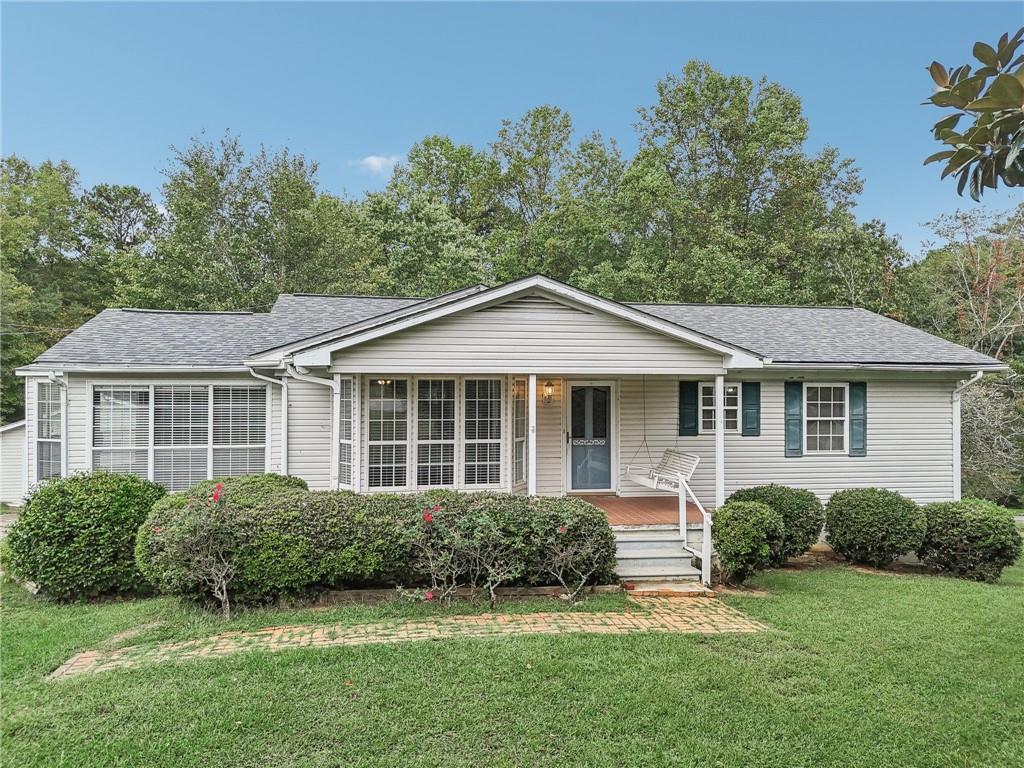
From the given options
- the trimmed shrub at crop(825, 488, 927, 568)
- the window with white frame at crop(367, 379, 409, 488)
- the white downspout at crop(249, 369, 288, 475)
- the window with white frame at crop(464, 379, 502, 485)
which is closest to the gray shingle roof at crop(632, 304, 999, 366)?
the trimmed shrub at crop(825, 488, 927, 568)

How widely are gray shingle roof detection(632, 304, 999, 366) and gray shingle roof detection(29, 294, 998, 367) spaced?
0.06 feet

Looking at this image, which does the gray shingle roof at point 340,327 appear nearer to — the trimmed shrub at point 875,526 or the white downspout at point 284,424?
the white downspout at point 284,424

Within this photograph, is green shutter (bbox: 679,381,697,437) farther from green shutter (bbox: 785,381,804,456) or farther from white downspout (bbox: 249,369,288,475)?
white downspout (bbox: 249,369,288,475)

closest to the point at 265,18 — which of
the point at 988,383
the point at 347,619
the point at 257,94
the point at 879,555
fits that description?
the point at 257,94

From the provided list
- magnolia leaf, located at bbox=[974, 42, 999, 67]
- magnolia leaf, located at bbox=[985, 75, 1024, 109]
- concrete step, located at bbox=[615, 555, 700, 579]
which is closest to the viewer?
magnolia leaf, located at bbox=[985, 75, 1024, 109]

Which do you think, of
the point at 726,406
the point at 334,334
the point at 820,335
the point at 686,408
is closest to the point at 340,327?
the point at 334,334

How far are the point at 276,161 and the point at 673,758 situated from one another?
24.4 m

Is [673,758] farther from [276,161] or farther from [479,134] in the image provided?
[479,134]

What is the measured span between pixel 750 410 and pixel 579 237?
1592 cm

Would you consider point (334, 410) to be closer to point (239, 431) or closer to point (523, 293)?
point (239, 431)

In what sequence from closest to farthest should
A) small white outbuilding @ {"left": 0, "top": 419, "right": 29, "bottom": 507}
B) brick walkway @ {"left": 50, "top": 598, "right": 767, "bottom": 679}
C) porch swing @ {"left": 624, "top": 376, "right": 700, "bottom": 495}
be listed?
brick walkway @ {"left": 50, "top": 598, "right": 767, "bottom": 679} → porch swing @ {"left": 624, "top": 376, "right": 700, "bottom": 495} → small white outbuilding @ {"left": 0, "top": 419, "right": 29, "bottom": 507}

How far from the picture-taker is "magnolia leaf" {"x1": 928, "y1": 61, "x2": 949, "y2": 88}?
266cm

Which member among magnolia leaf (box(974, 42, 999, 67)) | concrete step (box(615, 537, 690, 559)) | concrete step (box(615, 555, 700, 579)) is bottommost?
concrete step (box(615, 555, 700, 579))

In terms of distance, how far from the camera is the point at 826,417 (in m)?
10.9
